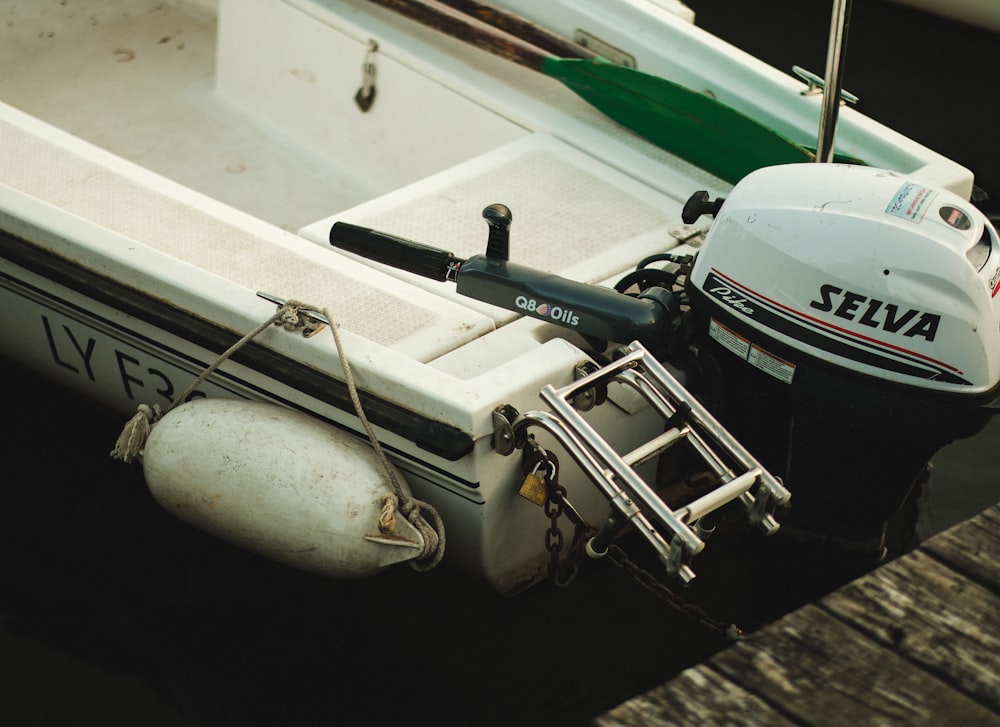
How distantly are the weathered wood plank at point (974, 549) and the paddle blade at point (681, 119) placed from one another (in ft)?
3.55

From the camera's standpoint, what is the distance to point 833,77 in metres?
2.61

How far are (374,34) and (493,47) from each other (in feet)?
1.23

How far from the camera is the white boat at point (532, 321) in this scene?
2.26 metres

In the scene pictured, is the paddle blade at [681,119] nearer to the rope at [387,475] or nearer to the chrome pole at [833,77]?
the chrome pole at [833,77]

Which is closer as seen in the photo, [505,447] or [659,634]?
[505,447]

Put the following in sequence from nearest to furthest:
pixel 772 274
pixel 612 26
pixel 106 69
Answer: pixel 772 274 → pixel 612 26 → pixel 106 69

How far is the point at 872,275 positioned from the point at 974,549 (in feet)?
1.62

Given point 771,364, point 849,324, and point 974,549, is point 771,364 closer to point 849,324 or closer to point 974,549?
point 849,324


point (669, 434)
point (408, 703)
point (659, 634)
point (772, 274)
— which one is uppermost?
point (772, 274)

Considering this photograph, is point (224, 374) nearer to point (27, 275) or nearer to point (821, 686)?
point (27, 275)

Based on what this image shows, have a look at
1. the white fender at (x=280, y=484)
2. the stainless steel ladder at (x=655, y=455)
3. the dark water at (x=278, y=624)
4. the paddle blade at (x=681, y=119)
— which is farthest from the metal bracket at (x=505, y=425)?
the paddle blade at (x=681, y=119)

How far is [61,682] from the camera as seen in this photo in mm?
2783

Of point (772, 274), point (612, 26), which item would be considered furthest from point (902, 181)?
point (612, 26)

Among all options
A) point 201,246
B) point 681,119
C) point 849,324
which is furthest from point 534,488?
point 681,119
